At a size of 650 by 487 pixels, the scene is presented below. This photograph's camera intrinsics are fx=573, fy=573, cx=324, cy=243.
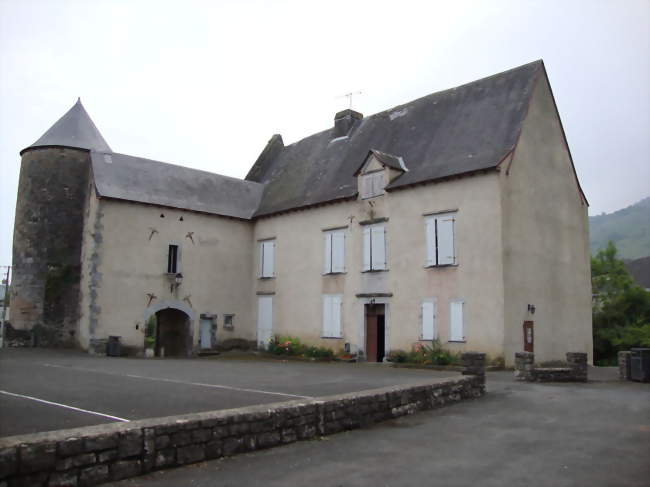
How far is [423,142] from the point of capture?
21469 millimetres

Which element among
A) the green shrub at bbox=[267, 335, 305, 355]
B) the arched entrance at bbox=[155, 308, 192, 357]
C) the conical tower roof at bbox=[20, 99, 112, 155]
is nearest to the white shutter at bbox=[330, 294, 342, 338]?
the green shrub at bbox=[267, 335, 305, 355]

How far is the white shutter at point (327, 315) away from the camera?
22094 mm

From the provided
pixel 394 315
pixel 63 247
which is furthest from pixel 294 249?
pixel 63 247

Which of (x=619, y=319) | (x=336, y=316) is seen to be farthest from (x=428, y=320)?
(x=619, y=319)

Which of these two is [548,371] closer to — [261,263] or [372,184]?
[372,184]

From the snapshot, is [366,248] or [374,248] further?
[366,248]

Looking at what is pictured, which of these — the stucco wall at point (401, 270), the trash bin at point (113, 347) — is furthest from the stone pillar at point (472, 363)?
the trash bin at point (113, 347)

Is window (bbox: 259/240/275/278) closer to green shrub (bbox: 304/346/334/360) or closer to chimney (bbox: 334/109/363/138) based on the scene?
green shrub (bbox: 304/346/334/360)

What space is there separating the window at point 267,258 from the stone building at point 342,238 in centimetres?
7

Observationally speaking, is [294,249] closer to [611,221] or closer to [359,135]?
[359,135]

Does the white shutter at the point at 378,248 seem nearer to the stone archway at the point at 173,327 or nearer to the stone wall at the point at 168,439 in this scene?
the stone archway at the point at 173,327

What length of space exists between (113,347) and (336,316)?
8346 mm

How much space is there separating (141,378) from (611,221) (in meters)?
201

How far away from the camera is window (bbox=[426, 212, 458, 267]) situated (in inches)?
733
